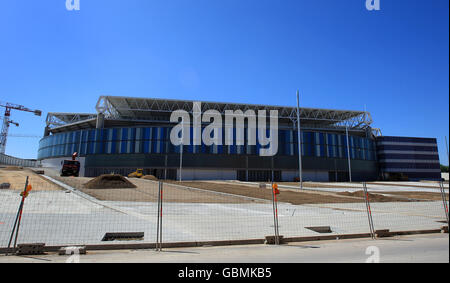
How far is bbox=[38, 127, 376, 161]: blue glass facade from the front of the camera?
6331cm

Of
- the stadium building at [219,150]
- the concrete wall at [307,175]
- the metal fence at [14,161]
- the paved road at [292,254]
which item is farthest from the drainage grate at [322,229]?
the metal fence at [14,161]

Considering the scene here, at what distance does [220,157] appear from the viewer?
63188mm

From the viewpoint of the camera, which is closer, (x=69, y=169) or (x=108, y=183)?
(x=108, y=183)

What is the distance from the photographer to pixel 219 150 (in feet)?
208

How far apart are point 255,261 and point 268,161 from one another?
2398 inches

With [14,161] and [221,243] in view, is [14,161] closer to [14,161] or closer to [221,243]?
[14,161]

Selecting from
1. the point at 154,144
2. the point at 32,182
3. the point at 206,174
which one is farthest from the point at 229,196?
the point at 154,144

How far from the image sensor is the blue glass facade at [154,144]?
63312 millimetres

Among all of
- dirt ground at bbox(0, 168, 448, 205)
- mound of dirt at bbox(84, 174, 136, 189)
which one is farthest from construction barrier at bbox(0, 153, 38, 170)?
mound of dirt at bbox(84, 174, 136, 189)

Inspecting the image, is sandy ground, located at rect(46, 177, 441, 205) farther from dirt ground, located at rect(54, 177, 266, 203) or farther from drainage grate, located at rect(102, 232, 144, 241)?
drainage grate, located at rect(102, 232, 144, 241)

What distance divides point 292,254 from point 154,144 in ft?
199

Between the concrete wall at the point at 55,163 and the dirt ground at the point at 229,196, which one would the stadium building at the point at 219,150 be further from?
the dirt ground at the point at 229,196
